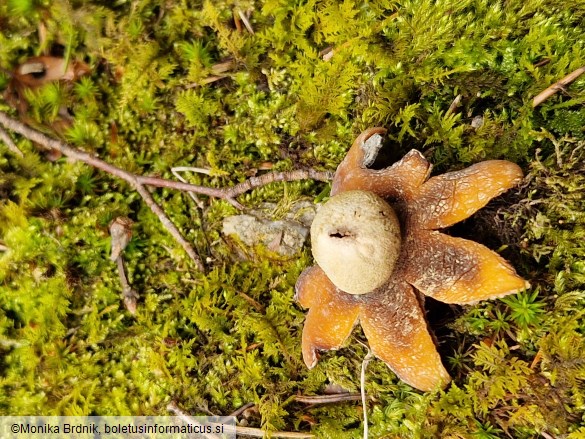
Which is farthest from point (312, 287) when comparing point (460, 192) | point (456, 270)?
point (460, 192)

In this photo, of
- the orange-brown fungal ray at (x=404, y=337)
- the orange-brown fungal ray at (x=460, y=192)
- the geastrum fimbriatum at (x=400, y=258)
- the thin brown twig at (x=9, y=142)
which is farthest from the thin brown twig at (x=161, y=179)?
the orange-brown fungal ray at (x=404, y=337)

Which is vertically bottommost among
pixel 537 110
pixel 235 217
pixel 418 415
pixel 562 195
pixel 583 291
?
pixel 418 415

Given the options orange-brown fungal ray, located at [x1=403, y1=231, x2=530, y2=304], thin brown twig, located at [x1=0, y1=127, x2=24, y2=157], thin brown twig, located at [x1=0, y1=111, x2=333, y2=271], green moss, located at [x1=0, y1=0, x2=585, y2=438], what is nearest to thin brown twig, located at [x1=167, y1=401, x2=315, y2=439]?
green moss, located at [x1=0, y1=0, x2=585, y2=438]

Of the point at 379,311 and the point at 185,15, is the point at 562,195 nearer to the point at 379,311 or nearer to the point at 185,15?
the point at 379,311

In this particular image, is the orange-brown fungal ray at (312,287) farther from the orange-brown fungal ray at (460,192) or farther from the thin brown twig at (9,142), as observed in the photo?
the thin brown twig at (9,142)

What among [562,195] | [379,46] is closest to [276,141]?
[379,46]

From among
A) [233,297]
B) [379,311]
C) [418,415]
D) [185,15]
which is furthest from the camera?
[185,15]

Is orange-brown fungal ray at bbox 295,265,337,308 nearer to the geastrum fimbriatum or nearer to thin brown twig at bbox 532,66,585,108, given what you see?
the geastrum fimbriatum
